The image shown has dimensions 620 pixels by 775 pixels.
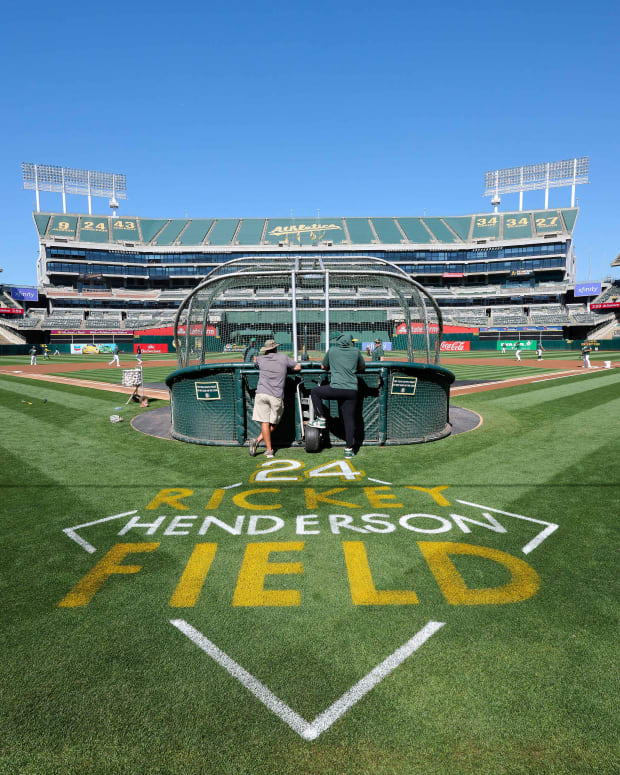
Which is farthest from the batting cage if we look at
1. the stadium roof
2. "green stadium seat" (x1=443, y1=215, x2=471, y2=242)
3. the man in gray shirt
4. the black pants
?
"green stadium seat" (x1=443, y1=215, x2=471, y2=242)

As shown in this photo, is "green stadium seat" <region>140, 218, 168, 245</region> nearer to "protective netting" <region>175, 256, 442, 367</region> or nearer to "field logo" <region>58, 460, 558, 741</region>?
"protective netting" <region>175, 256, 442, 367</region>

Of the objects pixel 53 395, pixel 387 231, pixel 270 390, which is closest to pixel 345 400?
pixel 270 390

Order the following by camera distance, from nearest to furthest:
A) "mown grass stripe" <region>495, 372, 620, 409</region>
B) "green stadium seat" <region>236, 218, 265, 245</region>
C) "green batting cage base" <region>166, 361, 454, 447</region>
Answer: "green batting cage base" <region>166, 361, 454, 447</region> → "mown grass stripe" <region>495, 372, 620, 409</region> → "green stadium seat" <region>236, 218, 265, 245</region>

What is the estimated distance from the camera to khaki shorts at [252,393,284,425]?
695cm

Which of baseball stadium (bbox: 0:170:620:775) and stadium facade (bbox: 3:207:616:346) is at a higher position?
stadium facade (bbox: 3:207:616:346)

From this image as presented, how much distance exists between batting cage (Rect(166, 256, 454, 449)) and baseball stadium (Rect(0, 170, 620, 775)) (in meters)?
0.04

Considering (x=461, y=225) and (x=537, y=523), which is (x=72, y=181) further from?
(x=537, y=523)

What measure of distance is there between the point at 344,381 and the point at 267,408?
1282mm

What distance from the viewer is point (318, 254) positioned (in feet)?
225

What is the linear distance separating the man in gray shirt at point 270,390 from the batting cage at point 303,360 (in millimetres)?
481

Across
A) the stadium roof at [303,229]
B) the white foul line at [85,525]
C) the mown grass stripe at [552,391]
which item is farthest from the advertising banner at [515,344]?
the white foul line at [85,525]

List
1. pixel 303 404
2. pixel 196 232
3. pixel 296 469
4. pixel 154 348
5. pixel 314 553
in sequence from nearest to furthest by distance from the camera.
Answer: pixel 314 553 < pixel 296 469 < pixel 303 404 < pixel 154 348 < pixel 196 232

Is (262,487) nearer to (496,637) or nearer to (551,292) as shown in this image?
(496,637)

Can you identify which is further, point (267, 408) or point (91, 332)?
point (91, 332)
